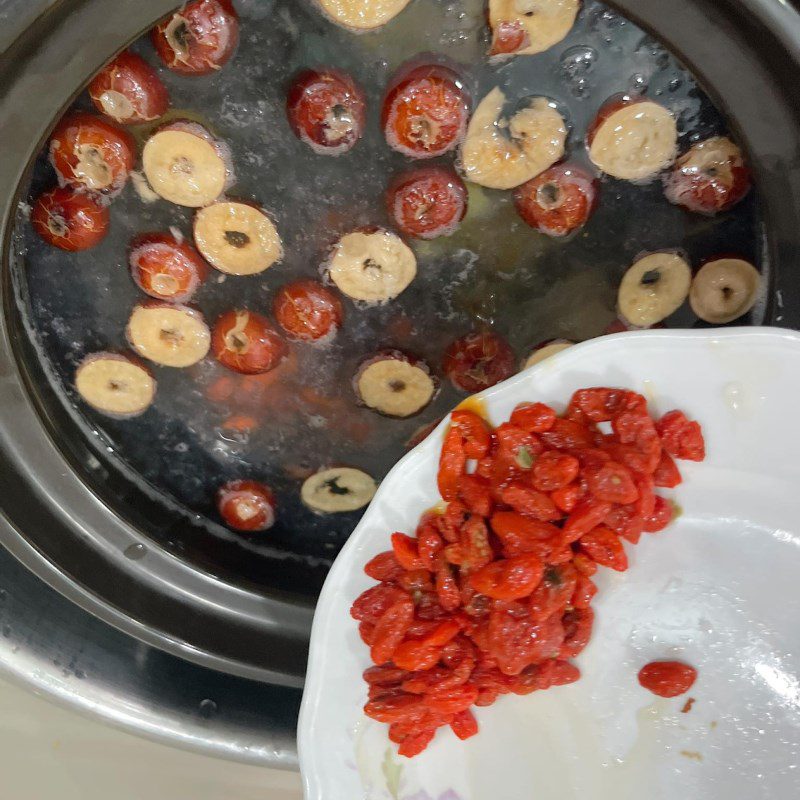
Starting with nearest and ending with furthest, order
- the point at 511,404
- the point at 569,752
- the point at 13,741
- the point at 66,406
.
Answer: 1. the point at 511,404
2. the point at 569,752
3. the point at 66,406
4. the point at 13,741

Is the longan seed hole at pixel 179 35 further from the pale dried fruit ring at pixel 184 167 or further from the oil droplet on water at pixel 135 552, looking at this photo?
the oil droplet on water at pixel 135 552

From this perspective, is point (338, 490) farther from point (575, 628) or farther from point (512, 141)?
point (512, 141)

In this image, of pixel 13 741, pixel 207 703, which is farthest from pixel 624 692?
pixel 13 741

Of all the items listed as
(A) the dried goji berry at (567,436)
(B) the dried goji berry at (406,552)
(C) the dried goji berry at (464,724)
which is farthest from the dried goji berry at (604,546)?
(C) the dried goji berry at (464,724)

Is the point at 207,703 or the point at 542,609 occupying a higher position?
the point at 542,609

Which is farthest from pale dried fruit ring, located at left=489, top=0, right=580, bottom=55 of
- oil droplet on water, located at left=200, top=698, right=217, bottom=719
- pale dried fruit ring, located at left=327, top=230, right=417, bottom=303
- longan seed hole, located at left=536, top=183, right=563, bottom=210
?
oil droplet on water, located at left=200, top=698, right=217, bottom=719

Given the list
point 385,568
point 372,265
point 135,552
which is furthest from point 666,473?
point 135,552

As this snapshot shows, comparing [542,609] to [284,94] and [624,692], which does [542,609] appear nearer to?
[624,692]
